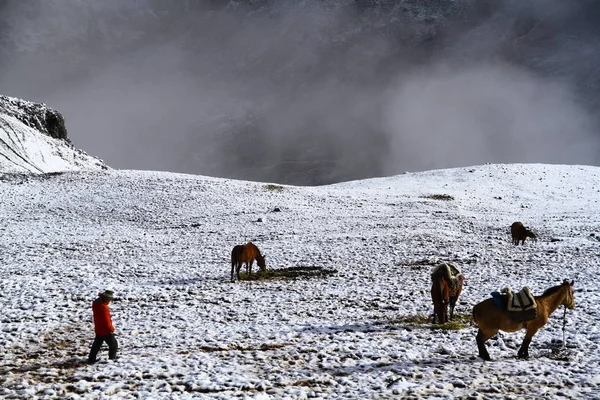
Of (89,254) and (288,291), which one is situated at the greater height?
(89,254)

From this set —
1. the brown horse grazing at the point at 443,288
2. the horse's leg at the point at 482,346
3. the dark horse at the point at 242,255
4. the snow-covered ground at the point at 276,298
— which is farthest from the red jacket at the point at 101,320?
the dark horse at the point at 242,255

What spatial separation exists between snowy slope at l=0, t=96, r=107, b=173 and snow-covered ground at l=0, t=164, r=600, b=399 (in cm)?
1854

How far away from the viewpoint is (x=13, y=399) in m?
10.8

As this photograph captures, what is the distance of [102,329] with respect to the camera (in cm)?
1335

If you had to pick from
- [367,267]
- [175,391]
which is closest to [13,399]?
[175,391]

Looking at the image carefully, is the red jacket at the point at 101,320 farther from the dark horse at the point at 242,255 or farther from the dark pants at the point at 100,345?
the dark horse at the point at 242,255

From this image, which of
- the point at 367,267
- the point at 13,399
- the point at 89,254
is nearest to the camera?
the point at 13,399

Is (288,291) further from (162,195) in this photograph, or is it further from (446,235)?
(162,195)

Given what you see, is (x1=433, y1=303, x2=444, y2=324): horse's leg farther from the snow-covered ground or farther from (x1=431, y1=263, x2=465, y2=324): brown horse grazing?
the snow-covered ground

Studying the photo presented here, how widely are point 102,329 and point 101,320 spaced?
0.79ft

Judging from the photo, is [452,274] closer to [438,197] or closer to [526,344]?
[526,344]

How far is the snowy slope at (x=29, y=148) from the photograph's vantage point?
7000 centimetres

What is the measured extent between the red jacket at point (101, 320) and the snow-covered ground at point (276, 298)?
3.11 feet

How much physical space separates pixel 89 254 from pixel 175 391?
2165 cm
